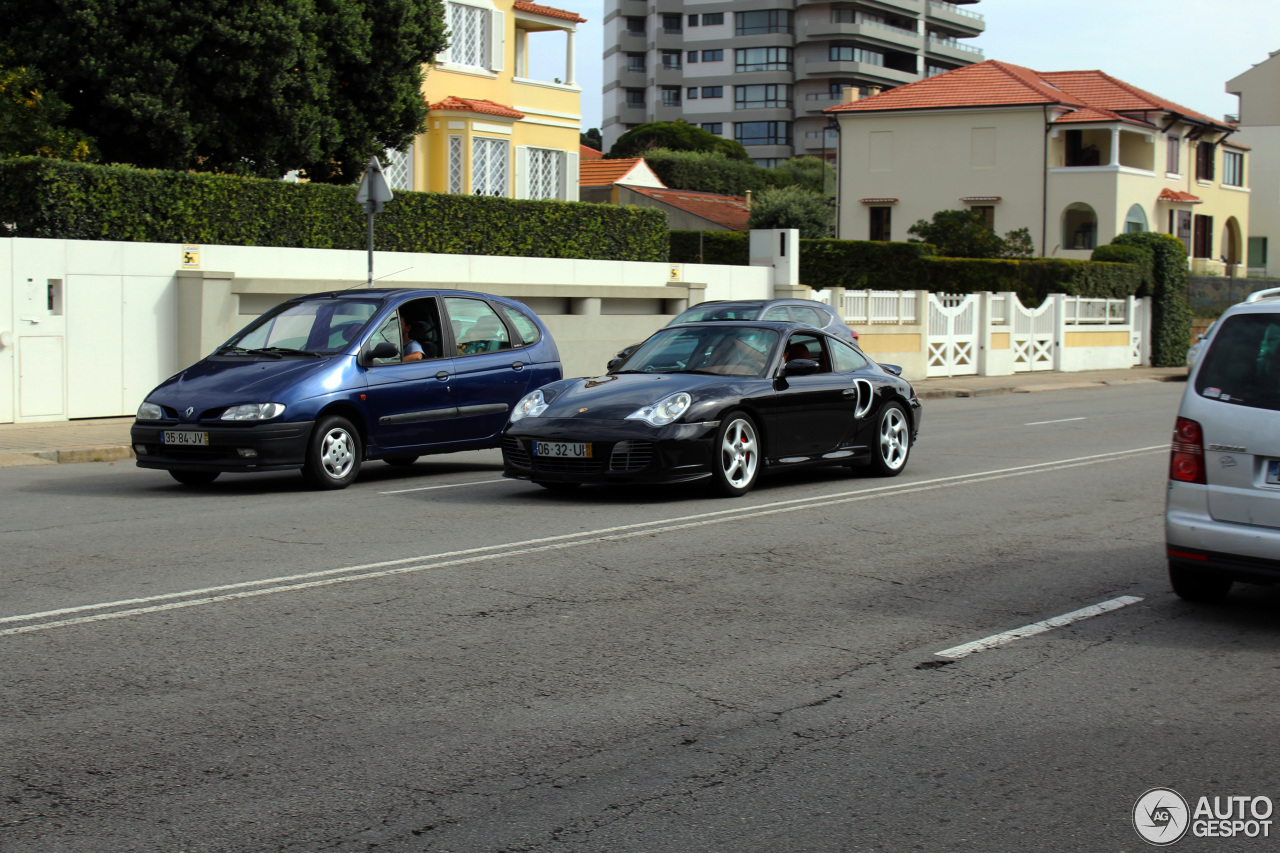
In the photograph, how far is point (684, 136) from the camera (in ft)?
299

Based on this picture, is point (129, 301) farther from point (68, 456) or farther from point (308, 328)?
point (308, 328)

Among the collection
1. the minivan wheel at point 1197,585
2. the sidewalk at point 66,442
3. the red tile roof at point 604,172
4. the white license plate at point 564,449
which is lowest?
the minivan wheel at point 1197,585

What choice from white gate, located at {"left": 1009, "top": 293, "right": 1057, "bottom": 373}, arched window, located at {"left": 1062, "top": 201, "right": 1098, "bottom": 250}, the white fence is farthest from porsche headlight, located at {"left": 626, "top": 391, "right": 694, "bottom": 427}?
arched window, located at {"left": 1062, "top": 201, "right": 1098, "bottom": 250}

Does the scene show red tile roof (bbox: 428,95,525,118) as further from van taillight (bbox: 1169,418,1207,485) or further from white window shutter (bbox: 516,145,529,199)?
van taillight (bbox: 1169,418,1207,485)

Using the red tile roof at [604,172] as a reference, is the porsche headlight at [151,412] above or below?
below

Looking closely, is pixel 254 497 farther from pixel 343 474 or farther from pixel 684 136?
pixel 684 136

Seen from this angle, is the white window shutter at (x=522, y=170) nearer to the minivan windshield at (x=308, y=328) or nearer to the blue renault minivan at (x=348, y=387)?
the blue renault minivan at (x=348, y=387)

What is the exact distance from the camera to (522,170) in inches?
1476

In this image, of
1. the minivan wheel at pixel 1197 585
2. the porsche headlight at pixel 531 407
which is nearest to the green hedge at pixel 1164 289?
the porsche headlight at pixel 531 407

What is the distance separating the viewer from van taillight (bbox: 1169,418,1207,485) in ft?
22.3

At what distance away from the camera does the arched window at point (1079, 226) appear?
184 ft

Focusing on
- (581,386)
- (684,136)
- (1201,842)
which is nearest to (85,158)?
(581,386)

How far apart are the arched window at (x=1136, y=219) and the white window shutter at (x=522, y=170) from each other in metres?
29.0

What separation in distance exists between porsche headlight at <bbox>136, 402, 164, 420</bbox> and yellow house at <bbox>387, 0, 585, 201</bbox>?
2163cm
